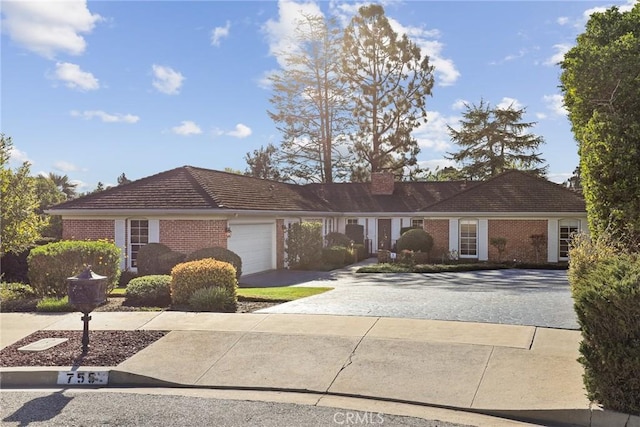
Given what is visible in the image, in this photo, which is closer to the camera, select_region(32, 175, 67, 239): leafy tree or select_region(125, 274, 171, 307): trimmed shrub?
select_region(125, 274, 171, 307): trimmed shrub

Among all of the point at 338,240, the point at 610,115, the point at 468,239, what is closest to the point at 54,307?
the point at 610,115

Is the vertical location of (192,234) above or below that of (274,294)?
above

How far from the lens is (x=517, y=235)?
2516 centimetres

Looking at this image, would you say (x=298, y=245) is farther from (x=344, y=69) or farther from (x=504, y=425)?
(x=344, y=69)

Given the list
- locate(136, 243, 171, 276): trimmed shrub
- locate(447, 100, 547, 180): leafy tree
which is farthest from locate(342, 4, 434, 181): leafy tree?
locate(136, 243, 171, 276): trimmed shrub

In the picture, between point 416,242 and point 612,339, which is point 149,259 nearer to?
point 416,242

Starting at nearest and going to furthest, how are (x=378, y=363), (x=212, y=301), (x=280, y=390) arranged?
(x=280, y=390)
(x=378, y=363)
(x=212, y=301)

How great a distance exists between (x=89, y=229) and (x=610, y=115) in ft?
60.2

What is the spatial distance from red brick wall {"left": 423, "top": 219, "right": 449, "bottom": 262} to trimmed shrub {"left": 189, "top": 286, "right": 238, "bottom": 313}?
17.0m

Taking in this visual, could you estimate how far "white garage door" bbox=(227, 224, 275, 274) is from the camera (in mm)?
19175

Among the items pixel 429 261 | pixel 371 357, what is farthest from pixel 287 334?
pixel 429 261

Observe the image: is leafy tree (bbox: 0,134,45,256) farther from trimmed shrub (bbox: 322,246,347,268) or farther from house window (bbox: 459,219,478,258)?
house window (bbox: 459,219,478,258)

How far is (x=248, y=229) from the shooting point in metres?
20.2

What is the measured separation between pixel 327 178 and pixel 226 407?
3819cm
